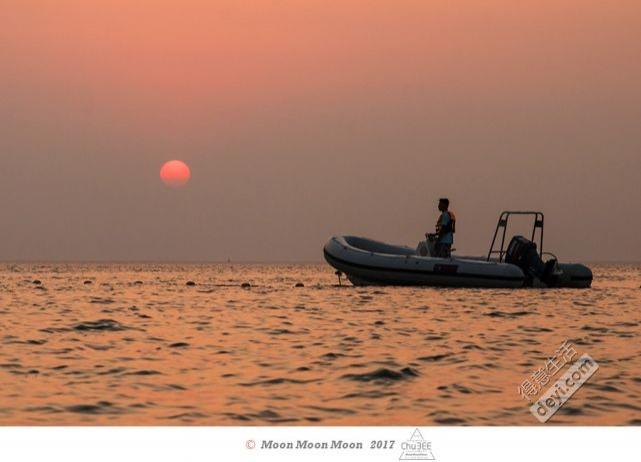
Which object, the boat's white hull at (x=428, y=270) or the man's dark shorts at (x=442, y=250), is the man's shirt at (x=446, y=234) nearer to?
the man's dark shorts at (x=442, y=250)

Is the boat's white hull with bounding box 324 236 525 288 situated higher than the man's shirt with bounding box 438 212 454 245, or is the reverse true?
the man's shirt with bounding box 438 212 454 245

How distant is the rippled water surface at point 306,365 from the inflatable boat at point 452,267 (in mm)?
4096

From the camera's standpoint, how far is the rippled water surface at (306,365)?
6.03 meters

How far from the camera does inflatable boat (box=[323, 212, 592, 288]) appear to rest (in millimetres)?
20516

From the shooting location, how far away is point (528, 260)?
21094mm

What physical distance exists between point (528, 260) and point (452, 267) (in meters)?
1.95

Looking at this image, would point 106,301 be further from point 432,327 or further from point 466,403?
point 466,403

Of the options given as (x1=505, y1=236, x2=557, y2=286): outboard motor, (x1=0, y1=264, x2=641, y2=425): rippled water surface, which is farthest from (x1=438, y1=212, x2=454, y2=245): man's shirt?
(x1=0, y1=264, x2=641, y2=425): rippled water surface

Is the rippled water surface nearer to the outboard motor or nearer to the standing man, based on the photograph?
the standing man

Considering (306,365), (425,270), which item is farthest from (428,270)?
(306,365)

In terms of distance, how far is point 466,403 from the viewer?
6.39 m

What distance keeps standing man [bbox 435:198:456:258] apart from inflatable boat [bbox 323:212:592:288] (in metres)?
0.23
